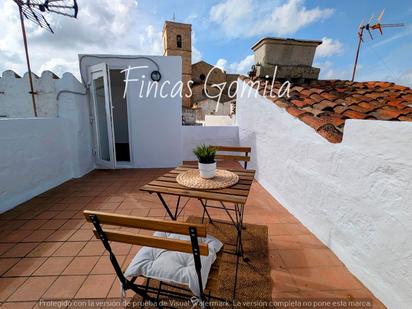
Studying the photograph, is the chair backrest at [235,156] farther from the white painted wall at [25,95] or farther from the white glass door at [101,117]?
the white painted wall at [25,95]

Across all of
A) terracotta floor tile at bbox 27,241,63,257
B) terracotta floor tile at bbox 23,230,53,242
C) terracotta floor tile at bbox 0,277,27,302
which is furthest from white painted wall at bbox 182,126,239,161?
terracotta floor tile at bbox 0,277,27,302

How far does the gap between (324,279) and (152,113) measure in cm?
409

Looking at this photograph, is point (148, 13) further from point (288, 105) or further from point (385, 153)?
point (385, 153)

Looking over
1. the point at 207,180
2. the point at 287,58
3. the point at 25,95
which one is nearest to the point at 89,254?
the point at 207,180

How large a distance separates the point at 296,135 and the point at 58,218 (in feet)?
10.4

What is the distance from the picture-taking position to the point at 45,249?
6.34 ft

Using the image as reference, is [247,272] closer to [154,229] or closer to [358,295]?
[358,295]

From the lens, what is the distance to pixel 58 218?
248cm

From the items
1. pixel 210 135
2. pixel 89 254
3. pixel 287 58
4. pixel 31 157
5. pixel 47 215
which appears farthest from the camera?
pixel 210 135

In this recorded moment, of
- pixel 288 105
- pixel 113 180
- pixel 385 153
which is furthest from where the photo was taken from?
pixel 113 180

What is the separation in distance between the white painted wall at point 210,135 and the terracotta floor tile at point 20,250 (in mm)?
3652

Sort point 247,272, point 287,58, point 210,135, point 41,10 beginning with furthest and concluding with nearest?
point 210,135 → point 287,58 → point 41,10 → point 247,272

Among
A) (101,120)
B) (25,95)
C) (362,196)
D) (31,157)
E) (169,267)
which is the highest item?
(25,95)

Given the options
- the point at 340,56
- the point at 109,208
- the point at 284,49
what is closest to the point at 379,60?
the point at 340,56
